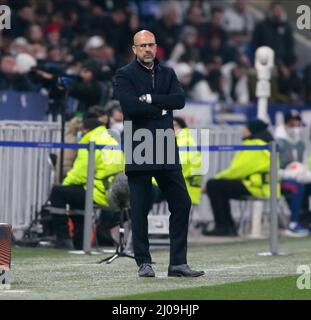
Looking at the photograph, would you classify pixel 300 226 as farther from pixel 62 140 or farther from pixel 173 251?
pixel 173 251

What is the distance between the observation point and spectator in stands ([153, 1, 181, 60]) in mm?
27438

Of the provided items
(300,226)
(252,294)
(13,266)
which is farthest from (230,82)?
(252,294)

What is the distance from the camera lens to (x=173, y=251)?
43.9ft

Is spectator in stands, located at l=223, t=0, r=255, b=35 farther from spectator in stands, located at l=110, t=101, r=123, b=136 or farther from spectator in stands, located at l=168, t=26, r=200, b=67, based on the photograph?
spectator in stands, located at l=110, t=101, r=123, b=136

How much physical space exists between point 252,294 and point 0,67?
10.2 meters

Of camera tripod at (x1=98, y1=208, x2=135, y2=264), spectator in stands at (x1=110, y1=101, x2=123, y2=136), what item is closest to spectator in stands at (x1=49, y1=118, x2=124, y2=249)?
spectator in stands at (x1=110, y1=101, x2=123, y2=136)

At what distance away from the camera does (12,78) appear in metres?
20.7

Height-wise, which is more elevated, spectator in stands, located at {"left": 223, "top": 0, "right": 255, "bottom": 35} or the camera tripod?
spectator in stands, located at {"left": 223, "top": 0, "right": 255, "bottom": 35}

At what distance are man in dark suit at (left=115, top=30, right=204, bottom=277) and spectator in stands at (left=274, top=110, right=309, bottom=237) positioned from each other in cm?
748

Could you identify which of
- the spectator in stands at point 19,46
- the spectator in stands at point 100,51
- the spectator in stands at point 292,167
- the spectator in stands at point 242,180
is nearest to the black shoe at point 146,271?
the spectator in stands at point 242,180

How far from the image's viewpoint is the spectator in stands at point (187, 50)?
2691cm
